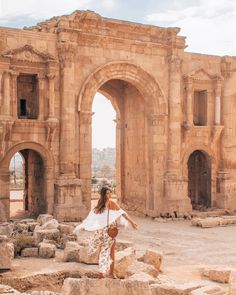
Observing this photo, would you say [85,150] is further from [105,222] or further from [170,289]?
[170,289]

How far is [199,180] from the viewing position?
20047 mm

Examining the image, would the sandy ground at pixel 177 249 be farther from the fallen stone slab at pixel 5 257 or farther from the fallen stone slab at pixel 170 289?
the fallen stone slab at pixel 170 289

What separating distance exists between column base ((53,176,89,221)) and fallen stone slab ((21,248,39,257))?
4.94m

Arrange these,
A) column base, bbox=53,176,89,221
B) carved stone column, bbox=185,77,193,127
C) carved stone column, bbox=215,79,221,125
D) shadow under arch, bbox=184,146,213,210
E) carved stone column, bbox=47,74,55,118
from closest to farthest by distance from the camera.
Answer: column base, bbox=53,176,89,221 < carved stone column, bbox=47,74,55,118 < carved stone column, bbox=185,77,193,127 < carved stone column, bbox=215,79,221,125 < shadow under arch, bbox=184,146,213,210

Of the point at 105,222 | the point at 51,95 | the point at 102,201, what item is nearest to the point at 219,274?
the point at 105,222

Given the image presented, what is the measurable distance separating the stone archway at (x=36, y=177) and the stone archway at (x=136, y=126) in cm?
128

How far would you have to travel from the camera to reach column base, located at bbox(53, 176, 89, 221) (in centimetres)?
1521

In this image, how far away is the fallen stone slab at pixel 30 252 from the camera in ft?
33.1

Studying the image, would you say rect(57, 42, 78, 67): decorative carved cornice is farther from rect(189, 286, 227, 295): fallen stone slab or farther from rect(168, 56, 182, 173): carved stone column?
rect(189, 286, 227, 295): fallen stone slab

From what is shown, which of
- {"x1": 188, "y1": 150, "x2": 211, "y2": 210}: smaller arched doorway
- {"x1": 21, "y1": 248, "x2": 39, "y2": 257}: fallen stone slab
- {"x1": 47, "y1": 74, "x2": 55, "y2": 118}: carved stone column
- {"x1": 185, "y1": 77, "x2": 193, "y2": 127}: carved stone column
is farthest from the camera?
{"x1": 188, "y1": 150, "x2": 211, "y2": 210}: smaller arched doorway

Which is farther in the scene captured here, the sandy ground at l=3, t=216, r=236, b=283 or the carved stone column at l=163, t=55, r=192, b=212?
the carved stone column at l=163, t=55, r=192, b=212

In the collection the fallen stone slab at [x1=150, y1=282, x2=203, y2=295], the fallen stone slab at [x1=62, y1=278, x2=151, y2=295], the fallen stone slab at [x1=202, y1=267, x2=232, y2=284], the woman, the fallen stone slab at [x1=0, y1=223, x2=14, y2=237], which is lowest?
the fallen stone slab at [x1=202, y1=267, x2=232, y2=284]

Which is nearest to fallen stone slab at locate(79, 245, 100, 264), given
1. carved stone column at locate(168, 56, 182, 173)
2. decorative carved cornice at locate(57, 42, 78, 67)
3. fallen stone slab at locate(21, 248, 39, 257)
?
fallen stone slab at locate(21, 248, 39, 257)

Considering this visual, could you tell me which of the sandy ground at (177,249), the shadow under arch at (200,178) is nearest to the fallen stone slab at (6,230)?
the sandy ground at (177,249)
